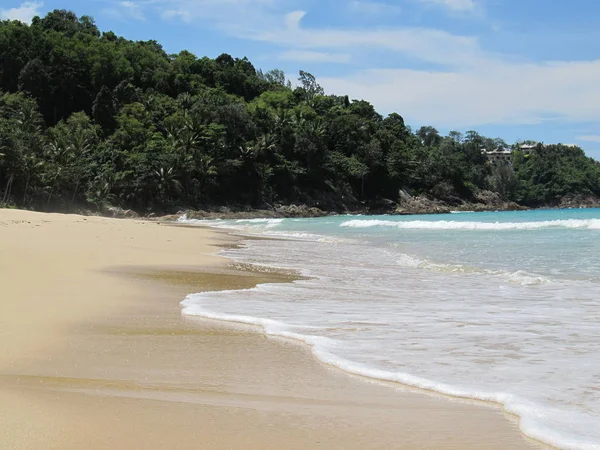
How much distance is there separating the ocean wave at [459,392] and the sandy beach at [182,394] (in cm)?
9

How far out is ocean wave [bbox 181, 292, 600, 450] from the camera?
273cm

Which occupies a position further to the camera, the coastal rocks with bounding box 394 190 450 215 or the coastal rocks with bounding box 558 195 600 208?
the coastal rocks with bounding box 558 195 600 208

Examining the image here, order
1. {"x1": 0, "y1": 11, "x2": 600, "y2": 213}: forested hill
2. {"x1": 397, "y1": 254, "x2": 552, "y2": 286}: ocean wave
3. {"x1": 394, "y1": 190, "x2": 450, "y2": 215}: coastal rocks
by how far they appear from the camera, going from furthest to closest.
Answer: {"x1": 394, "y1": 190, "x2": 450, "y2": 215}: coastal rocks
{"x1": 0, "y1": 11, "x2": 600, "y2": 213}: forested hill
{"x1": 397, "y1": 254, "x2": 552, "y2": 286}: ocean wave

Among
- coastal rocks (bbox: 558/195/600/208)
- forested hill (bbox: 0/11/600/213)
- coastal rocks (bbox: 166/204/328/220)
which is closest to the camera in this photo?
forested hill (bbox: 0/11/600/213)

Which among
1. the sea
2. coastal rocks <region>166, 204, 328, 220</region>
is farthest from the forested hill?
the sea

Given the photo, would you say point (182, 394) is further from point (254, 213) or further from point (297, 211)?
point (297, 211)

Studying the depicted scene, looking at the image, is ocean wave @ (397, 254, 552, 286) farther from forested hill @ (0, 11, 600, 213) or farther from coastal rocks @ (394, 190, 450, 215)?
coastal rocks @ (394, 190, 450, 215)

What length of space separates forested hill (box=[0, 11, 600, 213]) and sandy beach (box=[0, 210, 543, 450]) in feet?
120

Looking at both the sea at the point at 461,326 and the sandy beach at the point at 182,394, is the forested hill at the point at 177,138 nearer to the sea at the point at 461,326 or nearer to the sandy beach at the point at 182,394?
the sea at the point at 461,326

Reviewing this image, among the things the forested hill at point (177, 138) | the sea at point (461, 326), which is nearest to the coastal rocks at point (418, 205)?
the forested hill at point (177, 138)

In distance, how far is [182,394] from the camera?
3.26 metres

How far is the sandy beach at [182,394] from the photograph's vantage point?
2643 mm

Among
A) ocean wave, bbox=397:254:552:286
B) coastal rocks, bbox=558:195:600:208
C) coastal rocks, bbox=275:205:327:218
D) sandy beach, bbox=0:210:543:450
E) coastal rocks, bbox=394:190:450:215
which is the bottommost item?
sandy beach, bbox=0:210:543:450

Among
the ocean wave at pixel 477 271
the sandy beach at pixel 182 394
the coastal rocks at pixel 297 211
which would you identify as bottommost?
the sandy beach at pixel 182 394
